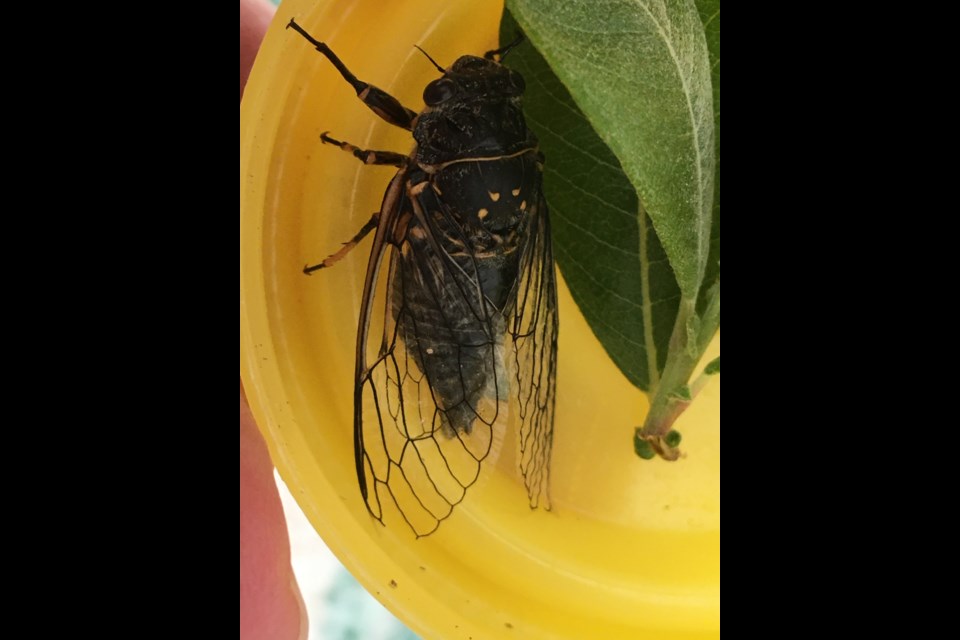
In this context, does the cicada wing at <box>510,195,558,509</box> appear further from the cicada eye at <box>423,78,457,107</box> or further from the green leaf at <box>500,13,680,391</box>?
the cicada eye at <box>423,78,457,107</box>

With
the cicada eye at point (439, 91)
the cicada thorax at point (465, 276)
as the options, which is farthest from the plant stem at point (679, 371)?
the cicada eye at point (439, 91)

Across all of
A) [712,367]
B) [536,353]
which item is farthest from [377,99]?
[712,367]

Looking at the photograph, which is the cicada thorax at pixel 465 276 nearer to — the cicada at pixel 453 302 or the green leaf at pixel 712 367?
the cicada at pixel 453 302

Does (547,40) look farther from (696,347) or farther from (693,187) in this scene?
(696,347)

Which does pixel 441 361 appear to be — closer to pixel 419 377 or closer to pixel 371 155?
pixel 419 377

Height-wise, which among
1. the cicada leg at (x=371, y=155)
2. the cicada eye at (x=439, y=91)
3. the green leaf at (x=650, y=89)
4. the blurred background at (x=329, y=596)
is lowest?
the blurred background at (x=329, y=596)

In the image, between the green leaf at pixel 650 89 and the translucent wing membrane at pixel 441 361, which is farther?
the translucent wing membrane at pixel 441 361
